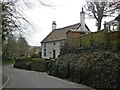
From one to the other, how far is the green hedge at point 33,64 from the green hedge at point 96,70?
620 inches

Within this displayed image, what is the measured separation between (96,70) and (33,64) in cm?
3033

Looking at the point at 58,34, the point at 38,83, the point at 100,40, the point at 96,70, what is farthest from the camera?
the point at 58,34

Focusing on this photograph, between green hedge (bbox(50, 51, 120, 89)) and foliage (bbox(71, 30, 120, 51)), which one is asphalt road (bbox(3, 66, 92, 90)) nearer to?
green hedge (bbox(50, 51, 120, 89))

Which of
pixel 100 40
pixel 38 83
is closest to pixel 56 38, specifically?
pixel 100 40

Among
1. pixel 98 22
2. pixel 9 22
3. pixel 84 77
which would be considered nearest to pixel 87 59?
pixel 84 77

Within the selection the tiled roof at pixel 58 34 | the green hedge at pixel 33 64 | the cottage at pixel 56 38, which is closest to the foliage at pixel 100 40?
the green hedge at pixel 33 64

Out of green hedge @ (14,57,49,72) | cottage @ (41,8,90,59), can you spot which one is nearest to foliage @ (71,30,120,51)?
green hedge @ (14,57,49,72)

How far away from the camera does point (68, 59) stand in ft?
101

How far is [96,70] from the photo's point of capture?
2050 cm

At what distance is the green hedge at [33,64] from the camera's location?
45656 millimetres

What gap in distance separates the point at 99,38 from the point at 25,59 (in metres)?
32.9

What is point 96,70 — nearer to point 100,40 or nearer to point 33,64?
point 100,40

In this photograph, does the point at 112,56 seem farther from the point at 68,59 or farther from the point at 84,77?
the point at 68,59

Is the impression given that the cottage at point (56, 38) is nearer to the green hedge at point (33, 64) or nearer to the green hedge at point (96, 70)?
the green hedge at point (33, 64)
